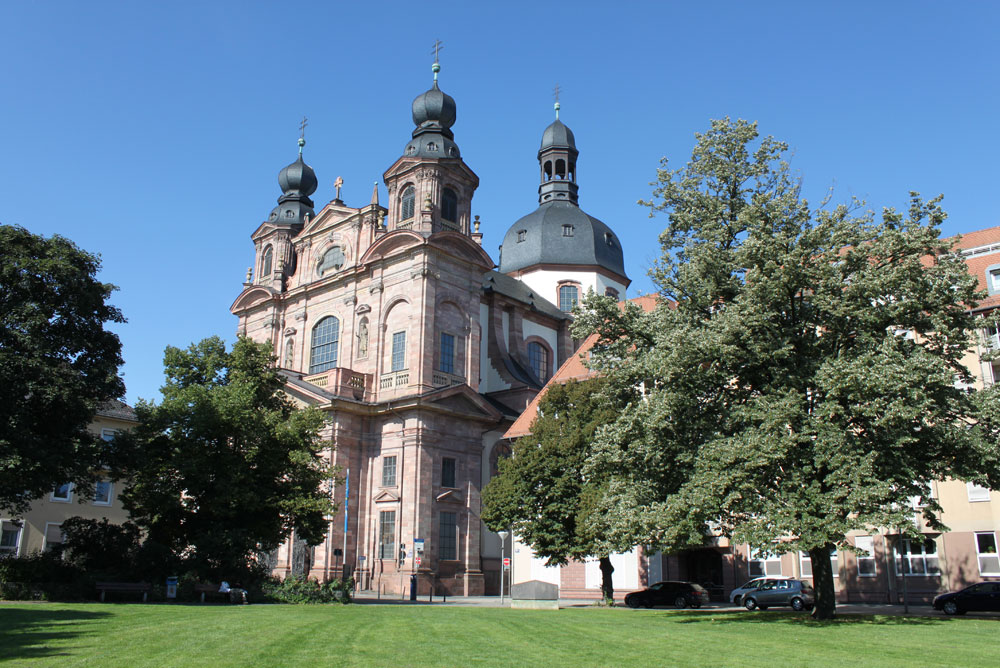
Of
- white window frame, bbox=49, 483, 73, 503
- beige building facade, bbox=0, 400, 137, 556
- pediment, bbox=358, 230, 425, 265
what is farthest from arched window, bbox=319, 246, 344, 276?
white window frame, bbox=49, 483, 73, 503

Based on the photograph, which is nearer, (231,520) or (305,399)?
(231,520)

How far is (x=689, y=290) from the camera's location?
21.5 meters

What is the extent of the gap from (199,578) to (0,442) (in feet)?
24.9

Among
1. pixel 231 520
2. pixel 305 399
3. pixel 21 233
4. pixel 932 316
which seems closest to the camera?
pixel 932 316

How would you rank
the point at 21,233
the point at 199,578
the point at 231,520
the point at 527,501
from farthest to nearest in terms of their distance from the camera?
the point at 527,501 → the point at 231,520 → the point at 199,578 → the point at 21,233

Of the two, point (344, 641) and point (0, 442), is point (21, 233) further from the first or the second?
point (344, 641)

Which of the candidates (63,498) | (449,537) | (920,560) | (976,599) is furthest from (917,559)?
(63,498)

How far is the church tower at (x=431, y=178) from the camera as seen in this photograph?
45.7 metres

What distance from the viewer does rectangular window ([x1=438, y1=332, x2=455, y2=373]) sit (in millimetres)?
43750

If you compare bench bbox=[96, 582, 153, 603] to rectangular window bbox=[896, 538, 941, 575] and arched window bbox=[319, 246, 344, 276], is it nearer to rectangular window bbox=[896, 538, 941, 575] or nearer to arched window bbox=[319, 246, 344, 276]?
arched window bbox=[319, 246, 344, 276]

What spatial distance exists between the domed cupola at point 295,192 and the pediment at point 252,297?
17.1 feet


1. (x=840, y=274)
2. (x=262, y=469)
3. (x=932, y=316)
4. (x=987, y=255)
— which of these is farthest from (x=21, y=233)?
(x=987, y=255)

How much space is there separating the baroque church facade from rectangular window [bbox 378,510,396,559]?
0.24 feet

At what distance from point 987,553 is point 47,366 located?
3203 centimetres
